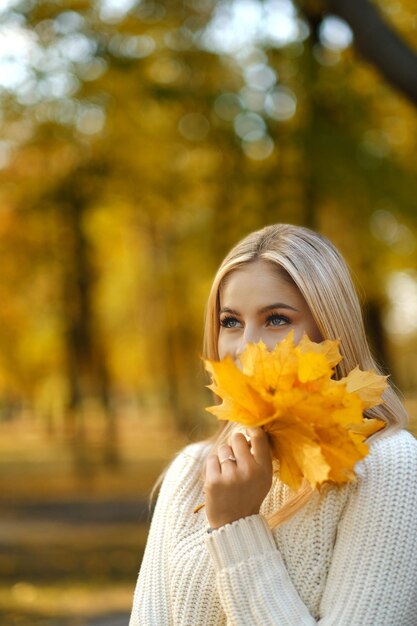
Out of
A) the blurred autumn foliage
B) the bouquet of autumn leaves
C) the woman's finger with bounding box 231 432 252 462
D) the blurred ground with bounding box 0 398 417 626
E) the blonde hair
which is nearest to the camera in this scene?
the bouquet of autumn leaves

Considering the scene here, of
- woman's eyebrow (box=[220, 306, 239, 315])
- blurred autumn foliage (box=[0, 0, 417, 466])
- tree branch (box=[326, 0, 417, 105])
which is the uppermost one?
blurred autumn foliage (box=[0, 0, 417, 466])

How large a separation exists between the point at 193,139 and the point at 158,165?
1.61 meters

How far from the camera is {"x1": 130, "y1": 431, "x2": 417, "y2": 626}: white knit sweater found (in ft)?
8.14

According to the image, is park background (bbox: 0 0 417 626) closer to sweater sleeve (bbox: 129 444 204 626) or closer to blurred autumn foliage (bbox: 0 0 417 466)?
blurred autumn foliage (bbox: 0 0 417 466)

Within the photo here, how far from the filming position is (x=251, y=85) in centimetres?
1594

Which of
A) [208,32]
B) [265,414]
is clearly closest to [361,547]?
[265,414]

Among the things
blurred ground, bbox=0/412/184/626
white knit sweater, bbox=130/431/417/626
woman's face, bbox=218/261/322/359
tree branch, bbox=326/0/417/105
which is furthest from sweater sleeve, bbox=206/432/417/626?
tree branch, bbox=326/0/417/105

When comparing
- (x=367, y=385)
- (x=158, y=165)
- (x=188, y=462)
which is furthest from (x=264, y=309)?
(x=158, y=165)

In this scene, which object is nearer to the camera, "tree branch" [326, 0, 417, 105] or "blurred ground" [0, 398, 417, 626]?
"tree branch" [326, 0, 417, 105]

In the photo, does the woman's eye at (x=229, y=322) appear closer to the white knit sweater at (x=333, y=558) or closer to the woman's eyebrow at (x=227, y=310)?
the woman's eyebrow at (x=227, y=310)

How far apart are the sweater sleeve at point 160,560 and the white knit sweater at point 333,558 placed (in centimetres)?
18

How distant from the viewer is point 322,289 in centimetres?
277

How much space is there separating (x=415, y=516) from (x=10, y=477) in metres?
24.0

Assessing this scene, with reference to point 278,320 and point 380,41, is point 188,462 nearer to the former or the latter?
point 278,320
